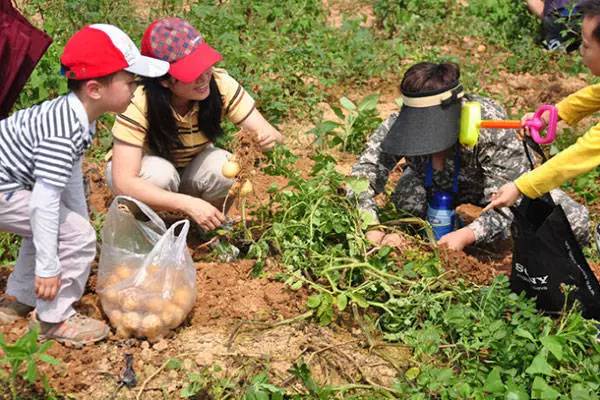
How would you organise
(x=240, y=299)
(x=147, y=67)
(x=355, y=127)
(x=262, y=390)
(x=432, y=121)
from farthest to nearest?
(x=355, y=127) < (x=432, y=121) < (x=240, y=299) < (x=147, y=67) < (x=262, y=390)

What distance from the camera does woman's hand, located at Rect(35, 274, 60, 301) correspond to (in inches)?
104

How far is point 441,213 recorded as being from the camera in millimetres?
3602

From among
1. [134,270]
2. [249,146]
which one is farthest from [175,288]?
[249,146]

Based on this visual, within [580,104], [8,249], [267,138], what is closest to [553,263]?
[580,104]

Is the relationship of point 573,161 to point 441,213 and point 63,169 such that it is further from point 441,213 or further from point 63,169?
point 63,169

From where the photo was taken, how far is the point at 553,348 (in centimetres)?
252

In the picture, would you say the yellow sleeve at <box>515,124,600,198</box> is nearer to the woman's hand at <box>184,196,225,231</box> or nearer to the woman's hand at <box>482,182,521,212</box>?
the woman's hand at <box>482,182,521,212</box>

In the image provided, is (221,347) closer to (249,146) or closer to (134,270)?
(134,270)

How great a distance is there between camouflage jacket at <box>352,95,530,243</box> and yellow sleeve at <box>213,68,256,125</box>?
533mm

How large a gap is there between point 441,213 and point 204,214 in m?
1.07

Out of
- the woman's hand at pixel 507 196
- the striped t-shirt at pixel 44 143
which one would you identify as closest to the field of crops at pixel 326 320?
the woman's hand at pixel 507 196

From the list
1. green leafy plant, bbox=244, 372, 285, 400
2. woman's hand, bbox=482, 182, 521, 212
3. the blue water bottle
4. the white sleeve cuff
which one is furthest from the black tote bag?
the white sleeve cuff

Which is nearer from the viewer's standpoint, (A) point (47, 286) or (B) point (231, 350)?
(A) point (47, 286)

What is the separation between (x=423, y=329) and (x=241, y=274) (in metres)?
0.77
